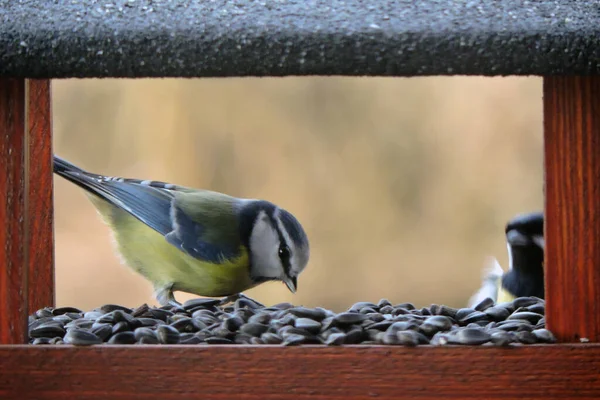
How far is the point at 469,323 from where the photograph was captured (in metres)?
1.87

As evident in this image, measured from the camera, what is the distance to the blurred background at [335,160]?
164 inches

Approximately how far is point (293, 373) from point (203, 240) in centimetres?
91

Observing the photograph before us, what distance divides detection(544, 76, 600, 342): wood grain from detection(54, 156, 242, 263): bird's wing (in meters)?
1.03

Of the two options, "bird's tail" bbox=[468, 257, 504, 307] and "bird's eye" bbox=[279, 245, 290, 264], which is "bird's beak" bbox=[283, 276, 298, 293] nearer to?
"bird's eye" bbox=[279, 245, 290, 264]

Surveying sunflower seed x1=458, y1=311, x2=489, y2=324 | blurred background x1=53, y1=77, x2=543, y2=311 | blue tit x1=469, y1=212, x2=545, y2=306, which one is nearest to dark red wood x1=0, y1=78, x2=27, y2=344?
sunflower seed x1=458, y1=311, x2=489, y2=324

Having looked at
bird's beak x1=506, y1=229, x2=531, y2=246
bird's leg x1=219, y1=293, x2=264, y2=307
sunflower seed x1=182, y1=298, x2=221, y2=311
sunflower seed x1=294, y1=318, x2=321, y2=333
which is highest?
bird's beak x1=506, y1=229, x2=531, y2=246

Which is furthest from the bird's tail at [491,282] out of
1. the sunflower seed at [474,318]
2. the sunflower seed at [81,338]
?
the sunflower seed at [81,338]

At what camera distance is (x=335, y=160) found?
421 cm

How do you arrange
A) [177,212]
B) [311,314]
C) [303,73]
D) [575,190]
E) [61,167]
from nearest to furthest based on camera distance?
[303,73], [575,190], [311,314], [61,167], [177,212]

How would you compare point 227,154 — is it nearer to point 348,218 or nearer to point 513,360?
point 348,218

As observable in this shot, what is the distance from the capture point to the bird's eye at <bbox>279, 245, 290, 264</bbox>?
2428 millimetres

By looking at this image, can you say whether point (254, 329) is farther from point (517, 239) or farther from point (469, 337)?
point (517, 239)

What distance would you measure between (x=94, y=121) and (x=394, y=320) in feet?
8.74

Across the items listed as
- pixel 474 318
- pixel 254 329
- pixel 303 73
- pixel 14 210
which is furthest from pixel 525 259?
pixel 14 210
